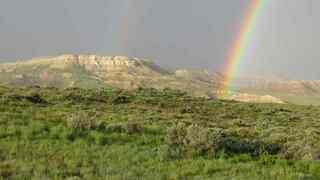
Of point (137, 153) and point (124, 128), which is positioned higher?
point (124, 128)

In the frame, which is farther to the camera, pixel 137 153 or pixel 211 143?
pixel 211 143

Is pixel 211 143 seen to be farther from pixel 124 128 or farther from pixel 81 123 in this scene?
pixel 81 123

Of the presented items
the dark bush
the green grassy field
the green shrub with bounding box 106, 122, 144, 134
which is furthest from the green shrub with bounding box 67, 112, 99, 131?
the dark bush

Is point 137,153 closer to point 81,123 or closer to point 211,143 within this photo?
point 211,143

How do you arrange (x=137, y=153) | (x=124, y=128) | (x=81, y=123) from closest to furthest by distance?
(x=137, y=153) < (x=81, y=123) < (x=124, y=128)

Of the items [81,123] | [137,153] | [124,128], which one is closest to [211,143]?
[137,153]

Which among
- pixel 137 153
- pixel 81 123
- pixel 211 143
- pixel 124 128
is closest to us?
pixel 137 153

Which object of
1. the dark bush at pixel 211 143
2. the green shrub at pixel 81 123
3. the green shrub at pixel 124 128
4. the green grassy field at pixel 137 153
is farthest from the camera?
the green shrub at pixel 124 128

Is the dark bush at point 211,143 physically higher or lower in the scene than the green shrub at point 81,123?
lower

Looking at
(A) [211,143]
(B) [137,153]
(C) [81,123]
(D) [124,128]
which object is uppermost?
(C) [81,123]

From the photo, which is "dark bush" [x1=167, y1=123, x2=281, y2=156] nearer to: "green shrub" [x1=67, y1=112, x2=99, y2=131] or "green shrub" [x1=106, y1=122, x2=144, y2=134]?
"green shrub" [x1=106, y1=122, x2=144, y2=134]

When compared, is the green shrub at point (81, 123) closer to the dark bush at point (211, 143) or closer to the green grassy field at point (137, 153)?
the green grassy field at point (137, 153)

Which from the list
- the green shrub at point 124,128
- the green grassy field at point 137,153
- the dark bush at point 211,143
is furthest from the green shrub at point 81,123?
the dark bush at point 211,143

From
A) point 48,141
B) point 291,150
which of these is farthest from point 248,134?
point 48,141
